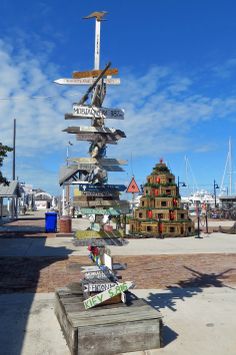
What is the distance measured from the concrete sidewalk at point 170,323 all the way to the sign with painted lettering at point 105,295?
56cm

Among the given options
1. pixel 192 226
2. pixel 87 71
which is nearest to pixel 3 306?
pixel 87 71

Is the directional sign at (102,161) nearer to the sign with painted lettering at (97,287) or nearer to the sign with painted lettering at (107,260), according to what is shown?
the sign with painted lettering at (107,260)

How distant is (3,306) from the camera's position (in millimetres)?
6785

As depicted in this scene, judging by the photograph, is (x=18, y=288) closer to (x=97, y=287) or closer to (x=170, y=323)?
(x=97, y=287)

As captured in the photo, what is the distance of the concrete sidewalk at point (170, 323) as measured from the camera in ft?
16.2

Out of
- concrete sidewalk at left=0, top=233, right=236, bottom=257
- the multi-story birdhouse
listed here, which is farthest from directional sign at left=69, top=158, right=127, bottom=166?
the multi-story birdhouse

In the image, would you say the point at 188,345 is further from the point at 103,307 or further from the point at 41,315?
the point at 41,315

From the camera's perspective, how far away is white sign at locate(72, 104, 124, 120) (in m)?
6.21

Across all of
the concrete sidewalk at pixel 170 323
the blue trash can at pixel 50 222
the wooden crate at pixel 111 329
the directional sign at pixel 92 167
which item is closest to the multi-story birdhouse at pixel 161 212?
the blue trash can at pixel 50 222

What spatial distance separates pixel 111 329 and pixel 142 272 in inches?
210

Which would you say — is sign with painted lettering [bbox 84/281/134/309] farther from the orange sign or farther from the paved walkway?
the orange sign

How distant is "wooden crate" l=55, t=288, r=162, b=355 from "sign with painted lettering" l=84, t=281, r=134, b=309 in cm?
8

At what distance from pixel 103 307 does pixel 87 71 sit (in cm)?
354

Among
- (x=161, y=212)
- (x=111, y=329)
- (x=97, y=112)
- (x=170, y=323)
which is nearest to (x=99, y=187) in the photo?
(x=97, y=112)
